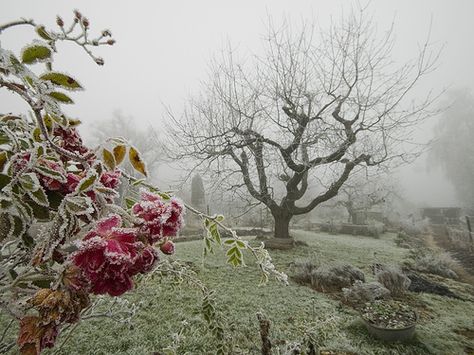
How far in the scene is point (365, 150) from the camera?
8820 millimetres

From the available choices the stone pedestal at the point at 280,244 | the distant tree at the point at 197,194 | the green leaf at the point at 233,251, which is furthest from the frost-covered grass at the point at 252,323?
→ the distant tree at the point at 197,194

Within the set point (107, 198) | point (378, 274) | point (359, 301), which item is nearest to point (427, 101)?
point (378, 274)

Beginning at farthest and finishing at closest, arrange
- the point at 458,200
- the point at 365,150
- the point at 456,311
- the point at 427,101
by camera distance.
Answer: the point at 458,200
the point at 365,150
the point at 427,101
the point at 456,311

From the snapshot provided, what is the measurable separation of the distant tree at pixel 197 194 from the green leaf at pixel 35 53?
1600cm

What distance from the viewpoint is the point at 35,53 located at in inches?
13.4

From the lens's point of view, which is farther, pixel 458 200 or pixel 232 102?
pixel 458 200

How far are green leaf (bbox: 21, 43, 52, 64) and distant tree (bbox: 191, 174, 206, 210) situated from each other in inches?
630

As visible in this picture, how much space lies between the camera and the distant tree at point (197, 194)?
16.5 m

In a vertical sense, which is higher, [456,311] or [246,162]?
[246,162]

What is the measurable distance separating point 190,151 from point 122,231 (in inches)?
317

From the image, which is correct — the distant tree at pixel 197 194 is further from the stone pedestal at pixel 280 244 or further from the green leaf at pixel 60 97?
the green leaf at pixel 60 97

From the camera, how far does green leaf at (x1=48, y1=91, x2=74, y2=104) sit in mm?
340

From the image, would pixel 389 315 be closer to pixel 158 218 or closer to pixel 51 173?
pixel 158 218

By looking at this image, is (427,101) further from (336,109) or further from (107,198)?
(107,198)
